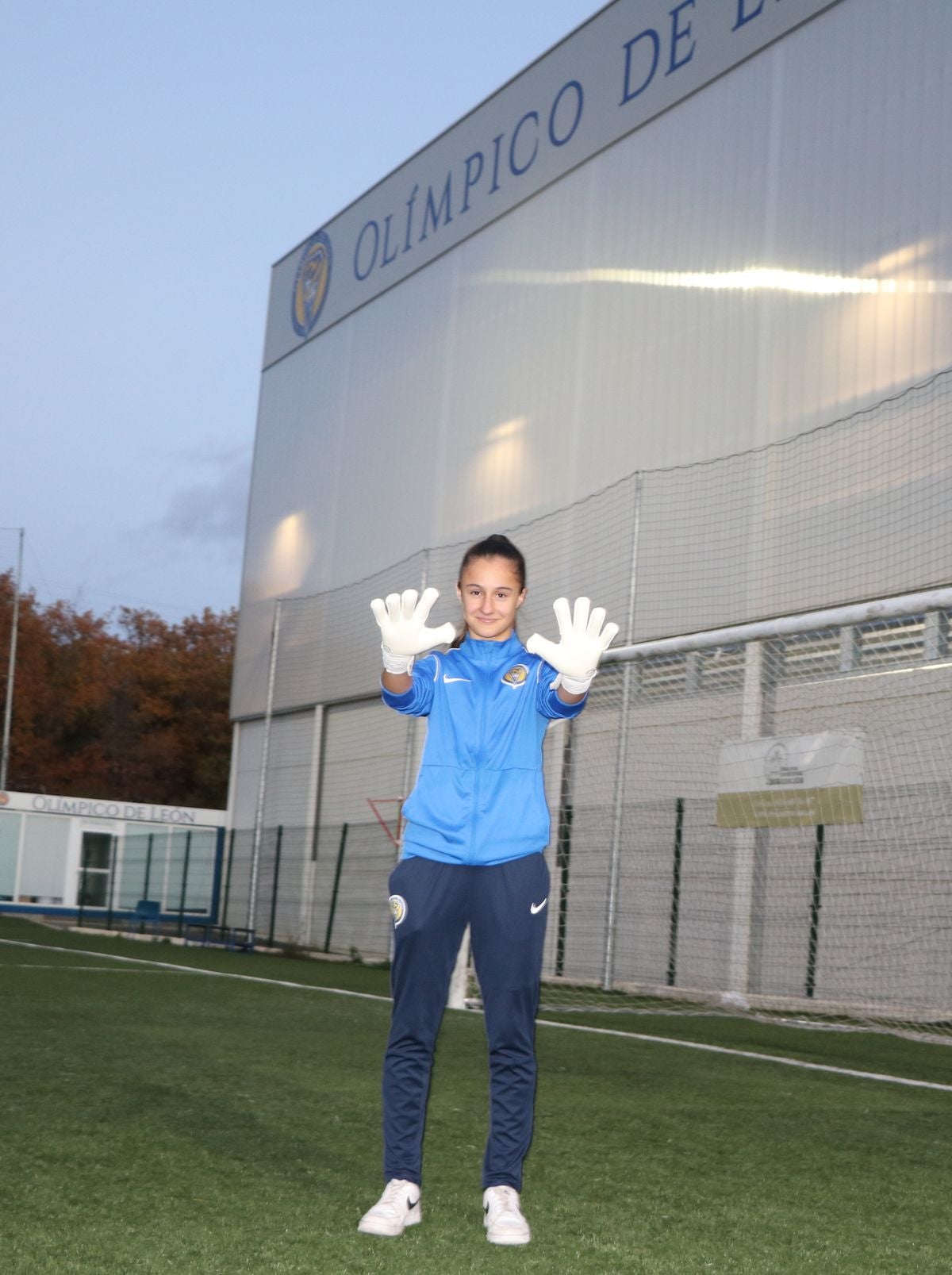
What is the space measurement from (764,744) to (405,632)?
6395 mm

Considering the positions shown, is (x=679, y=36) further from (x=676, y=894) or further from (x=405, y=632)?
(x=405, y=632)

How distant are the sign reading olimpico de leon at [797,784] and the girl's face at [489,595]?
5.43 meters

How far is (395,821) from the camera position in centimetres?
1719

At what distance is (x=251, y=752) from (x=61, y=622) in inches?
821

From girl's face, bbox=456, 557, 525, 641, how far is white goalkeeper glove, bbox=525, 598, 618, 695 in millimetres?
96

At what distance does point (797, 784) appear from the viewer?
839 centimetres

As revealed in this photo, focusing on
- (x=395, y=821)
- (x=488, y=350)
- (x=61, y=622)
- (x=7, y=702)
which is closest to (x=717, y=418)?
(x=488, y=350)

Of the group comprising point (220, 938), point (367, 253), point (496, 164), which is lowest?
point (220, 938)

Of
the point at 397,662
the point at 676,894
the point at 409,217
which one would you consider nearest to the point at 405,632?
the point at 397,662

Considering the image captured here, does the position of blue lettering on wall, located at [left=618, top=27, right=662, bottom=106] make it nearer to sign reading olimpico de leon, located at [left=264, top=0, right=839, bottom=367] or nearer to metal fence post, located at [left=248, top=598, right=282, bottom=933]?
sign reading olimpico de leon, located at [left=264, top=0, right=839, bottom=367]

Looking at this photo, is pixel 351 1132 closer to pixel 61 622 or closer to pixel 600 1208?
pixel 600 1208

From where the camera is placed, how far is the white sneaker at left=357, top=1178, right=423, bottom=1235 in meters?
2.50

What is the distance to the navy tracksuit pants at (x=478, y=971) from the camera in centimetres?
270

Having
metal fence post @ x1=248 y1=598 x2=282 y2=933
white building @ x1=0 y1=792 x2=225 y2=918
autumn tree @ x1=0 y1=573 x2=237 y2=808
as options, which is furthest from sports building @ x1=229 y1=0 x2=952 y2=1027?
autumn tree @ x1=0 y1=573 x2=237 y2=808
